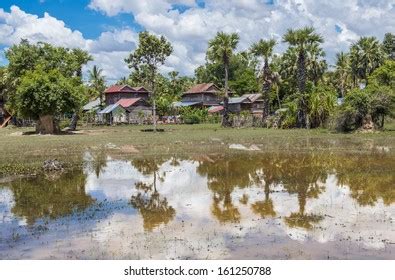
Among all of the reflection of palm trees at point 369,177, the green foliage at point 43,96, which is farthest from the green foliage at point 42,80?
the reflection of palm trees at point 369,177

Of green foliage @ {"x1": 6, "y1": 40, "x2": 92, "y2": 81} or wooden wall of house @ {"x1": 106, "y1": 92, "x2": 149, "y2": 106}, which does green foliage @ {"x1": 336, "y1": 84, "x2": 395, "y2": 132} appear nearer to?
green foliage @ {"x1": 6, "y1": 40, "x2": 92, "y2": 81}

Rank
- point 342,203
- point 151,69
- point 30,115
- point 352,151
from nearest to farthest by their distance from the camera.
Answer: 1. point 342,203
2. point 352,151
3. point 30,115
4. point 151,69

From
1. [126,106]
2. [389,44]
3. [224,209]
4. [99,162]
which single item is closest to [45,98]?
[99,162]

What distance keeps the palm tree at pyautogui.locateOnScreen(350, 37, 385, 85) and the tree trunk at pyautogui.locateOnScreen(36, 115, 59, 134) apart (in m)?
37.4

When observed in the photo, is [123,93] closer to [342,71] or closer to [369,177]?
[342,71]

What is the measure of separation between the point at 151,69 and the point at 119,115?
23.2m

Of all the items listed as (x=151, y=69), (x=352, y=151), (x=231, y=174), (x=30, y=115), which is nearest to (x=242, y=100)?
(x=151, y=69)

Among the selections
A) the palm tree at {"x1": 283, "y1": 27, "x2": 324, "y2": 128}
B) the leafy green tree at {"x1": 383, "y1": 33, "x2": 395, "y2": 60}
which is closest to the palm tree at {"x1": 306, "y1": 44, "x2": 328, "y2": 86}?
the palm tree at {"x1": 283, "y1": 27, "x2": 324, "y2": 128}

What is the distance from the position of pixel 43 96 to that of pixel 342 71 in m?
47.0

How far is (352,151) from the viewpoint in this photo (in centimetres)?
2823

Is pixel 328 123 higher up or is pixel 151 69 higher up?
pixel 151 69

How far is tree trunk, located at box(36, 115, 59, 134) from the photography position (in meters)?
49.7

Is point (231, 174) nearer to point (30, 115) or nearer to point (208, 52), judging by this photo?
point (30, 115)

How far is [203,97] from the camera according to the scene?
90.1 metres
